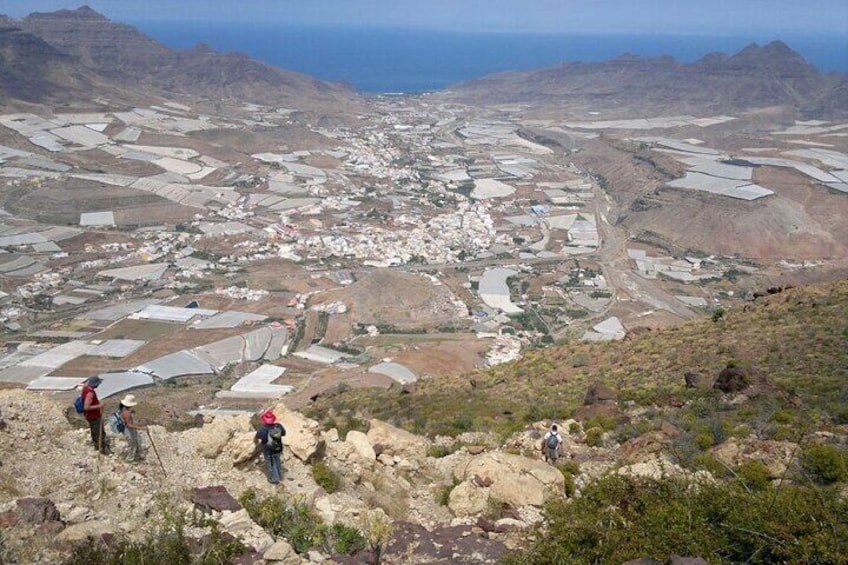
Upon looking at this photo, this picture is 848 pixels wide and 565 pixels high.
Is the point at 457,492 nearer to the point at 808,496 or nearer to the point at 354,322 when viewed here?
the point at 808,496

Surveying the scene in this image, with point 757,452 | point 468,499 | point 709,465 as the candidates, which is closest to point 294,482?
point 468,499

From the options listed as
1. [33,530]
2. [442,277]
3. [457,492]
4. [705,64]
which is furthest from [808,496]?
[705,64]

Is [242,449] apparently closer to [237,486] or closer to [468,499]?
[237,486]

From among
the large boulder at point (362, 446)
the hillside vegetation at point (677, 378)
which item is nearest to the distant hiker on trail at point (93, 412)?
the large boulder at point (362, 446)

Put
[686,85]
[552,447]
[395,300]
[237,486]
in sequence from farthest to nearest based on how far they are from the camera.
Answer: [686,85], [395,300], [552,447], [237,486]

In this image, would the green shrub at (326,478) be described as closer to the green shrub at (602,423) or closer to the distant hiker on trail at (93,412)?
the distant hiker on trail at (93,412)

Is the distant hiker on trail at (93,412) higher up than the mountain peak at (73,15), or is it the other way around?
the mountain peak at (73,15)
